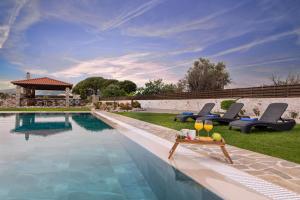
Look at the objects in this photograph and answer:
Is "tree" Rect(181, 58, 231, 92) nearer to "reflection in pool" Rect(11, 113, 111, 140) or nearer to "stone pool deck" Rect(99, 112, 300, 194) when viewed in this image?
"reflection in pool" Rect(11, 113, 111, 140)

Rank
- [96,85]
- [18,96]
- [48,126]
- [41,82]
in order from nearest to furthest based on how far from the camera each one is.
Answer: [48,126] → [41,82] → [18,96] → [96,85]

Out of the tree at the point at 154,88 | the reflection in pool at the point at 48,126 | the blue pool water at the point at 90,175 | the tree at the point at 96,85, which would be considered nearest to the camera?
the blue pool water at the point at 90,175

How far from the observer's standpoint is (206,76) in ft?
138

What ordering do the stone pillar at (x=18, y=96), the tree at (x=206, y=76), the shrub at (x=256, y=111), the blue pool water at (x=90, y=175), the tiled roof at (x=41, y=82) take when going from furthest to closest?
the tree at (x=206, y=76), the stone pillar at (x=18, y=96), the tiled roof at (x=41, y=82), the shrub at (x=256, y=111), the blue pool water at (x=90, y=175)

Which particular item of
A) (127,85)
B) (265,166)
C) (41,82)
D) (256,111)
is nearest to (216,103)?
(256,111)

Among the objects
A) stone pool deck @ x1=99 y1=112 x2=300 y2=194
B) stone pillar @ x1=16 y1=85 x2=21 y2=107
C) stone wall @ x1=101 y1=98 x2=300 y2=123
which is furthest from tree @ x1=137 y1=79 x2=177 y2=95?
stone pool deck @ x1=99 y1=112 x2=300 y2=194

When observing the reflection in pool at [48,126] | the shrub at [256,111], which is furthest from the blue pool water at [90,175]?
the shrub at [256,111]

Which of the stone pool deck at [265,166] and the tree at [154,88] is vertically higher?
the tree at [154,88]

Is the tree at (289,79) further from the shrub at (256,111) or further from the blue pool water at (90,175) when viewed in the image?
the blue pool water at (90,175)

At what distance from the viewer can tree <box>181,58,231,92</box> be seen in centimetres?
4212

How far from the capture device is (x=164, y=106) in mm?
32156

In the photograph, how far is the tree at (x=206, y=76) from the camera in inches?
1658

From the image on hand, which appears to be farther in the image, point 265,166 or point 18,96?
point 18,96

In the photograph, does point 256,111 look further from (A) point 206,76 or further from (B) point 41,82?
(A) point 206,76
